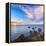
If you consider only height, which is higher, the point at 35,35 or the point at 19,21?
the point at 19,21

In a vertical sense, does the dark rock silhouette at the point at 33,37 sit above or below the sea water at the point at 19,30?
below

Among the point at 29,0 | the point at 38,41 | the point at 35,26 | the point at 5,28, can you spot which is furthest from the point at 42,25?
the point at 5,28

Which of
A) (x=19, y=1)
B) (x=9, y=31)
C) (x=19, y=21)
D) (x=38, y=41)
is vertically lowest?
(x=38, y=41)

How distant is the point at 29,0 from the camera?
228 cm

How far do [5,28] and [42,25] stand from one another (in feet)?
1.89

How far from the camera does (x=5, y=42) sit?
2.17 metres

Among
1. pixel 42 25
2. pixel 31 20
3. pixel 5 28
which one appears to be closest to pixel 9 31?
pixel 5 28

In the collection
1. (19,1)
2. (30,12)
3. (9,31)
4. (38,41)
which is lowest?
(38,41)

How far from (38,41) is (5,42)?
1.68ft

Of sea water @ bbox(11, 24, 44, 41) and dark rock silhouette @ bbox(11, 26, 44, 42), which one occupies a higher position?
sea water @ bbox(11, 24, 44, 41)

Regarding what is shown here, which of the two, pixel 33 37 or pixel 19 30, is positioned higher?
pixel 19 30

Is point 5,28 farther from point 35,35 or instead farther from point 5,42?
point 35,35

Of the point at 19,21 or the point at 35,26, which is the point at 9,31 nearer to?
the point at 19,21
